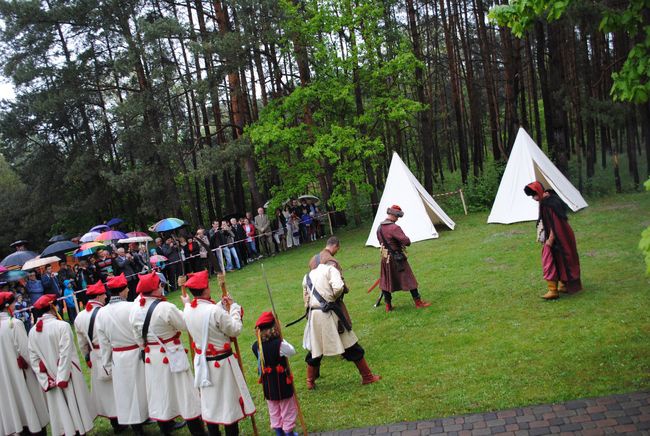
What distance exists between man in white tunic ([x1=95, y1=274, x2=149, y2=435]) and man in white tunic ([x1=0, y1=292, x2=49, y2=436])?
3.82 feet

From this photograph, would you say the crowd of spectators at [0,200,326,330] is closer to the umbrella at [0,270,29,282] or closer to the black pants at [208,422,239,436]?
the umbrella at [0,270,29,282]

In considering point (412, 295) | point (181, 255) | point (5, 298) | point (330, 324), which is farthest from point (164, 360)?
point (181, 255)

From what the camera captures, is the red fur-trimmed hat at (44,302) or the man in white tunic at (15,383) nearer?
the red fur-trimmed hat at (44,302)

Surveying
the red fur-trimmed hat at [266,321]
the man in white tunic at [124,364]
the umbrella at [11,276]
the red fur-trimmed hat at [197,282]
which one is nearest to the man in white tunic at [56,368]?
the man in white tunic at [124,364]

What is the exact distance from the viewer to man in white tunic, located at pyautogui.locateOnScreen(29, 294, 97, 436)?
19.6ft

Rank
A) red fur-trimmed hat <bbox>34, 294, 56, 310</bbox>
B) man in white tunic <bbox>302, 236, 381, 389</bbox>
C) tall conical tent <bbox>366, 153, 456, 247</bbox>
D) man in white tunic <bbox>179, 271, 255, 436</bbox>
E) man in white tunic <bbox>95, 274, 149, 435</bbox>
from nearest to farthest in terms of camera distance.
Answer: man in white tunic <bbox>179, 271, 255, 436</bbox> → man in white tunic <bbox>95, 274, 149, 435</bbox> → red fur-trimmed hat <bbox>34, 294, 56, 310</bbox> → man in white tunic <bbox>302, 236, 381, 389</bbox> → tall conical tent <bbox>366, 153, 456, 247</bbox>

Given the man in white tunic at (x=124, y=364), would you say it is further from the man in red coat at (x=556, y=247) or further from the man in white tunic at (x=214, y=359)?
the man in red coat at (x=556, y=247)

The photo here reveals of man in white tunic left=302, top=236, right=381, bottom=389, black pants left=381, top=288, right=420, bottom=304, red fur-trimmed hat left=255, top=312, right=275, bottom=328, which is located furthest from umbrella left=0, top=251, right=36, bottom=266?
red fur-trimmed hat left=255, top=312, right=275, bottom=328

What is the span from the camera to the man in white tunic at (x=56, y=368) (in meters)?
5.96

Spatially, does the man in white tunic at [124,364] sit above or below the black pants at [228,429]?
above

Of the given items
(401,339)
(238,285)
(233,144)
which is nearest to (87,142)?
(233,144)

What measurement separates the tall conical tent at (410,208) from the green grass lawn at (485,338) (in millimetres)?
2957

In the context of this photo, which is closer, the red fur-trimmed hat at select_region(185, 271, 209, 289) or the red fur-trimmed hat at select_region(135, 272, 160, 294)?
the red fur-trimmed hat at select_region(185, 271, 209, 289)

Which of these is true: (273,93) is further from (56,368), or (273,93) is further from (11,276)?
(56,368)
